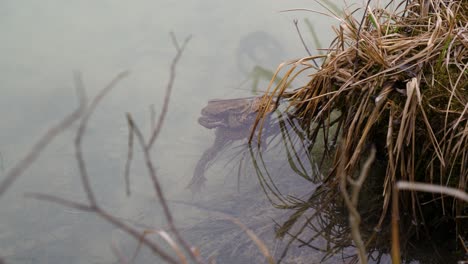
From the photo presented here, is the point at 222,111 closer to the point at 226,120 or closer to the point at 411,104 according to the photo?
the point at 226,120

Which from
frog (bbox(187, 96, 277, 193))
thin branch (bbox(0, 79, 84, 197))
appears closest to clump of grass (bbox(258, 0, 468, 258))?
frog (bbox(187, 96, 277, 193))

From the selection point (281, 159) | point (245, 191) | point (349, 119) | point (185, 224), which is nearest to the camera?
point (349, 119)

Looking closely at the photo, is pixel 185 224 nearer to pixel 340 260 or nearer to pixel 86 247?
pixel 86 247

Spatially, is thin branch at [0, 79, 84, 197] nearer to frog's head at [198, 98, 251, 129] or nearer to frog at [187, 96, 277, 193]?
frog at [187, 96, 277, 193]

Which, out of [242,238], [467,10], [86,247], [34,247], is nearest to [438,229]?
[242,238]

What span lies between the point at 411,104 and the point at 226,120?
4.40ft

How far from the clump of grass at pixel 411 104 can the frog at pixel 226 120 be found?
24.7 inches

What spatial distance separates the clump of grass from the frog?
0.63 meters

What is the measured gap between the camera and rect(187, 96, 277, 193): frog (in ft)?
9.98

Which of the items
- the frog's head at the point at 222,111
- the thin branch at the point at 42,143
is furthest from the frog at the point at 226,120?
the thin branch at the point at 42,143

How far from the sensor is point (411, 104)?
6.82ft

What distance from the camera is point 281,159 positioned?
2844 millimetres

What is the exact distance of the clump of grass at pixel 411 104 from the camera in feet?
6.70

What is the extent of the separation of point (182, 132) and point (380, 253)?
60.1 inches
